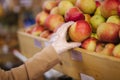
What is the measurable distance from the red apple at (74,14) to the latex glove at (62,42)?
4 cm

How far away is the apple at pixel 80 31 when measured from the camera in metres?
1.07

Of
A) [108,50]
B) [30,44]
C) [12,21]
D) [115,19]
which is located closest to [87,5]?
[115,19]

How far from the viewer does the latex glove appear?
A: 1.06 metres

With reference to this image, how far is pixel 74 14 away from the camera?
3.72ft

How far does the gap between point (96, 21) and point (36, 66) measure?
339 mm

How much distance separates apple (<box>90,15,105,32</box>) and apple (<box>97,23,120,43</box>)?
0.29 ft

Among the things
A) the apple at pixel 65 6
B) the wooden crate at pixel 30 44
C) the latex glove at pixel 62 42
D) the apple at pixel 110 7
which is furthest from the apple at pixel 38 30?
the apple at pixel 110 7

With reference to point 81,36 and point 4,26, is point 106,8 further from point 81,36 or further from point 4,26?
point 4,26

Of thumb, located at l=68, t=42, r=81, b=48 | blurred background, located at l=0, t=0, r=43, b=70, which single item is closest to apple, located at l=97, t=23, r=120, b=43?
thumb, located at l=68, t=42, r=81, b=48

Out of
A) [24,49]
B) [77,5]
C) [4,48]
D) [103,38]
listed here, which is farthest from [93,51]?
[4,48]

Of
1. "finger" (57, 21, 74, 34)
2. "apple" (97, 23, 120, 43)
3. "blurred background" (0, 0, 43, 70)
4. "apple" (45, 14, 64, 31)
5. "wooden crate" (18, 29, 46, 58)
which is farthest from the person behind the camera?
"blurred background" (0, 0, 43, 70)

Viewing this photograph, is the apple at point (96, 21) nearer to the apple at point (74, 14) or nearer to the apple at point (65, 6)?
the apple at point (74, 14)

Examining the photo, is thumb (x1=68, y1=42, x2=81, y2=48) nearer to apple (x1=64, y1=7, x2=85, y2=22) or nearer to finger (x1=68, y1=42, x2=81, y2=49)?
finger (x1=68, y1=42, x2=81, y2=49)

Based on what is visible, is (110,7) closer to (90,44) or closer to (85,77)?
(90,44)
